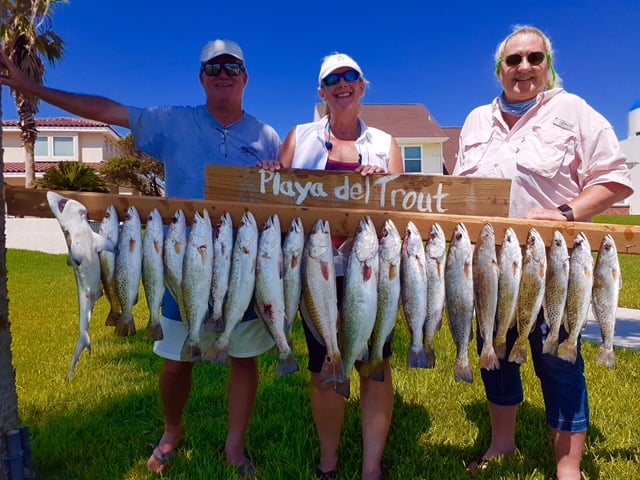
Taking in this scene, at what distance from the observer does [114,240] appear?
2301 millimetres

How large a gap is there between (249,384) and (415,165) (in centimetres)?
2470

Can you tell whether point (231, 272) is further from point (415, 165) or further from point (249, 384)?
point (415, 165)

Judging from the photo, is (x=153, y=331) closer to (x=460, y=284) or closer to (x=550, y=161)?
(x=460, y=284)

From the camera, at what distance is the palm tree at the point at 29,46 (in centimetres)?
1669

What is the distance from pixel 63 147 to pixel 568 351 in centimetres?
3551

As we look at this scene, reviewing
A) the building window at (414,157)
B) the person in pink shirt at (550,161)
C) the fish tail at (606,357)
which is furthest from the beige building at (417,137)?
the fish tail at (606,357)

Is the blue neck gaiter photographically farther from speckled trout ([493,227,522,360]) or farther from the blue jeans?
the blue jeans

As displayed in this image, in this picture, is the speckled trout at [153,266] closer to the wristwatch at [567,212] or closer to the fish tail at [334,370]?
the fish tail at [334,370]

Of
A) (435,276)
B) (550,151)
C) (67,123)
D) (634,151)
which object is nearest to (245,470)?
(435,276)

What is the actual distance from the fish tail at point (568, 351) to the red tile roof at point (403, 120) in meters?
24.0

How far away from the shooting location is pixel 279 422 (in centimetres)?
366

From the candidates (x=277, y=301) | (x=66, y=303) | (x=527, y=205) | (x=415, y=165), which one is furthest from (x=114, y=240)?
(x=415, y=165)

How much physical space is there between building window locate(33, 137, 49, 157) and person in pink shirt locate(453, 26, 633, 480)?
115 feet

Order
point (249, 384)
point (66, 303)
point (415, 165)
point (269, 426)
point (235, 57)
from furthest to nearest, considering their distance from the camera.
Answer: point (415, 165) → point (66, 303) → point (269, 426) → point (249, 384) → point (235, 57)
